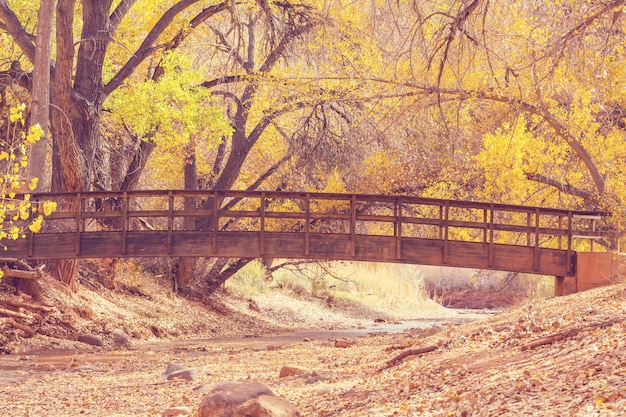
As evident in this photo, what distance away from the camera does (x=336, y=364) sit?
546 inches

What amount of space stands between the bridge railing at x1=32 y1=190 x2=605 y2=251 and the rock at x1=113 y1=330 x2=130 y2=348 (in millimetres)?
2170

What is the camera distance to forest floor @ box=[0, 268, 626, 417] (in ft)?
26.1

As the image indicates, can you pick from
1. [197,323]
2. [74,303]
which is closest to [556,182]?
[197,323]

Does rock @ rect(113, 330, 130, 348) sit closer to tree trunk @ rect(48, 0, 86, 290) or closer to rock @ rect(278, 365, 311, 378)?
tree trunk @ rect(48, 0, 86, 290)

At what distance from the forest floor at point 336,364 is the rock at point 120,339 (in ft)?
0.71

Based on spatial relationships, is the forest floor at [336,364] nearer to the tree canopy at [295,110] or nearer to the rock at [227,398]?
the rock at [227,398]

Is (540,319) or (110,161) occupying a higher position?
(110,161)

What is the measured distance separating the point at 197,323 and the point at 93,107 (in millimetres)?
7053

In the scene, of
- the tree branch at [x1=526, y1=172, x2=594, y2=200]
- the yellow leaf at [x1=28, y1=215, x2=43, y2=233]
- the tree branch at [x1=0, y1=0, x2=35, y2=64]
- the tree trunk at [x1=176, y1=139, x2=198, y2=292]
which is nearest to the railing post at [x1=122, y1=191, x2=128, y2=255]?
the tree trunk at [x1=176, y1=139, x2=198, y2=292]

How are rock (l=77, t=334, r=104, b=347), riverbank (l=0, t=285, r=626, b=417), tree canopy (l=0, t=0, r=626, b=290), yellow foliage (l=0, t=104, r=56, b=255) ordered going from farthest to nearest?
rock (l=77, t=334, r=104, b=347) → tree canopy (l=0, t=0, r=626, b=290) → yellow foliage (l=0, t=104, r=56, b=255) → riverbank (l=0, t=285, r=626, b=417)

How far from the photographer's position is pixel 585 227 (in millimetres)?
24109

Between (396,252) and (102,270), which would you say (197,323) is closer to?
(102,270)

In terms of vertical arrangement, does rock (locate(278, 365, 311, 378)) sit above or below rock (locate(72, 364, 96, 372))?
above

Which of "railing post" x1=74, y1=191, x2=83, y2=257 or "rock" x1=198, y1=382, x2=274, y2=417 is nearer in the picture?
"rock" x1=198, y1=382, x2=274, y2=417
